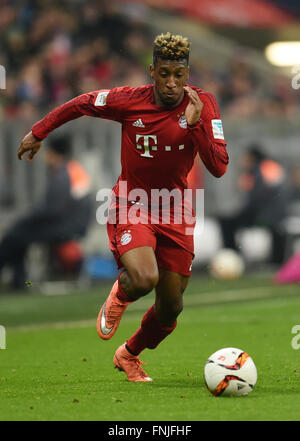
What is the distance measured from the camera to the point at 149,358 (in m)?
8.72

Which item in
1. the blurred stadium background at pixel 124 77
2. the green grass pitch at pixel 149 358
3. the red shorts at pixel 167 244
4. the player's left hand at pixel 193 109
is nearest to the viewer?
the green grass pitch at pixel 149 358

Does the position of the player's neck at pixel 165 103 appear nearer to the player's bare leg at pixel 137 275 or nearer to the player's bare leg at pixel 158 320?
the player's bare leg at pixel 137 275

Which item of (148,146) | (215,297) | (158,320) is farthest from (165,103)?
A: (215,297)

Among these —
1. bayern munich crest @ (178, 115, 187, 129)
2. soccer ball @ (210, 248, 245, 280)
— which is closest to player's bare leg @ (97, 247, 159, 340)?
bayern munich crest @ (178, 115, 187, 129)

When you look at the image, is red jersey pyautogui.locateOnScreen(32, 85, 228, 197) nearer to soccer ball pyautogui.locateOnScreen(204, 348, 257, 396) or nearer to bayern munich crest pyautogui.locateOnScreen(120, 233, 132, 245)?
bayern munich crest pyautogui.locateOnScreen(120, 233, 132, 245)

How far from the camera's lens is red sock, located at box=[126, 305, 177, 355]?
24.1 ft

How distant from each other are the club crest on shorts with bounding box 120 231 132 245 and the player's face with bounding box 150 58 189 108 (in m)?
0.97

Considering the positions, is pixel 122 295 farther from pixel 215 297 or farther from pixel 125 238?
pixel 215 297

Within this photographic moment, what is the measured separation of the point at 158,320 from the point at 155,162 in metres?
1.14

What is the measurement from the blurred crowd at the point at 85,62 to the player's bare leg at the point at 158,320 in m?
9.67

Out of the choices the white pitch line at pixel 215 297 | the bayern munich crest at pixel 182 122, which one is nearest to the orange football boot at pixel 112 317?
the bayern munich crest at pixel 182 122

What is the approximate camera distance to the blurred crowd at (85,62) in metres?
18.3
